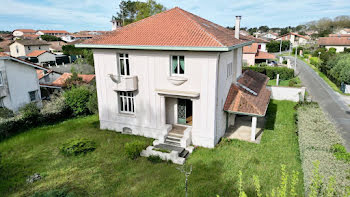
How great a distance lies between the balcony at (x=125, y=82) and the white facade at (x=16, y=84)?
10794mm

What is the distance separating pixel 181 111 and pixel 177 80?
2614mm

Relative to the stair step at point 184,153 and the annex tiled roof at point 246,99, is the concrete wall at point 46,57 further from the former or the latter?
the stair step at point 184,153

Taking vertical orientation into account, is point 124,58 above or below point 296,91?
above

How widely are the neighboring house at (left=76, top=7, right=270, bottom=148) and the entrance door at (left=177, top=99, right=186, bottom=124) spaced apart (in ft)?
0.22

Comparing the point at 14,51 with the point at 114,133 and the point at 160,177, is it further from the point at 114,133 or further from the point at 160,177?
the point at 160,177

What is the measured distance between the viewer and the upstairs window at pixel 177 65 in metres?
13.8

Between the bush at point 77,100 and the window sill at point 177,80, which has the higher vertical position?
the window sill at point 177,80

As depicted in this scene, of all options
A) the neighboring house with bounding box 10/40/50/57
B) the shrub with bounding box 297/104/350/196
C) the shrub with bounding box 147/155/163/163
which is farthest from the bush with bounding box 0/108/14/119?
the neighboring house with bounding box 10/40/50/57

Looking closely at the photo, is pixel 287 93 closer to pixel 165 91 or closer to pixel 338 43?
pixel 165 91

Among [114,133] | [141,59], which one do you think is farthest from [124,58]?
[114,133]

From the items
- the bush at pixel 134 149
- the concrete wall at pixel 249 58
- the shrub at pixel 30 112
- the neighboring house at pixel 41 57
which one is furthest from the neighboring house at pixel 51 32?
the bush at pixel 134 149

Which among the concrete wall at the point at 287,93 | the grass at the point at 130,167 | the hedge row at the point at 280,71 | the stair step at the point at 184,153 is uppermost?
the hedge row at the point at 280,71

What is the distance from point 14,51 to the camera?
64.0 m

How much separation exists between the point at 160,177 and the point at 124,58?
7864mm
